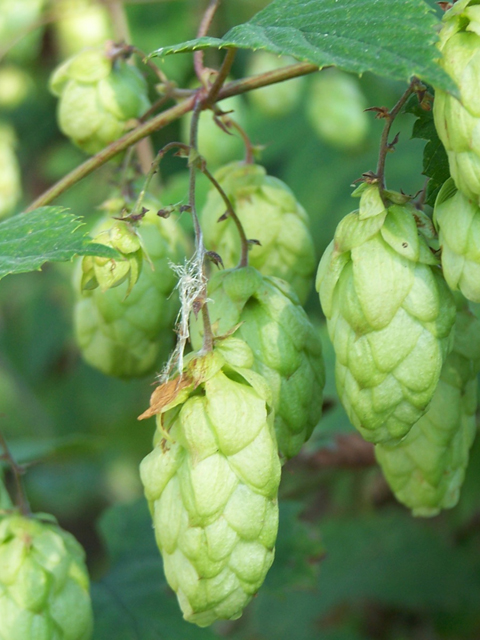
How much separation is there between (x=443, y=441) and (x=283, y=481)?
1367 mm

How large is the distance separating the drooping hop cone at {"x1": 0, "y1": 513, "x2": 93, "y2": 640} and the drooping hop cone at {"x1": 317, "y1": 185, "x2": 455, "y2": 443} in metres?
0.61

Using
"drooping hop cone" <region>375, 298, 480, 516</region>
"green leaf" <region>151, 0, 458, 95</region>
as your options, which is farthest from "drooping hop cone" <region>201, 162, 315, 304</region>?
"green leaf" <region>151, 0, 458, 95</region>

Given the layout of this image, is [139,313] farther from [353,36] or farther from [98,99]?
[353,36]

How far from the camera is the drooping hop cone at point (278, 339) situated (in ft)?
4.13

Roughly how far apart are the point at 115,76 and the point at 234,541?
3.57 feet

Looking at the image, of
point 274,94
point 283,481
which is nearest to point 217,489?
point 283,481

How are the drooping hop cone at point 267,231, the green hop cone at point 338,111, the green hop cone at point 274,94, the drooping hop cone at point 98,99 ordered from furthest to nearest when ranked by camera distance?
the green hop cone at point 274,94, the green hop cone at point 338,111, the drooping hop cone at point 98,99, the drooping hop cone at point 267,231

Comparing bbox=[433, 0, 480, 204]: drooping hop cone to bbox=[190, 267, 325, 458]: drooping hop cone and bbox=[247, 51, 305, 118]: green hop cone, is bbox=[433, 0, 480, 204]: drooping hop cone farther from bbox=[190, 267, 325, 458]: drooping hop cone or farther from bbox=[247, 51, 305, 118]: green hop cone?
bbox=[247, 51, 305, 118]: green hop cone

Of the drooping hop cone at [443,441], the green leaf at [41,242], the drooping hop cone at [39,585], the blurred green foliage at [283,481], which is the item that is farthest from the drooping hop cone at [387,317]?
the blurred green foliage at [283,481]

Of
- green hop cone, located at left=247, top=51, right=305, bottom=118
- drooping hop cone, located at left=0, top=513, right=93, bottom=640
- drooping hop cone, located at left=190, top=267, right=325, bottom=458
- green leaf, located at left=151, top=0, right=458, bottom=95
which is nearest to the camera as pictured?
green leaf, located at left=151, top=0, right=458, bottom=95

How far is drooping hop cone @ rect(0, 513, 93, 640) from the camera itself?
1361mm

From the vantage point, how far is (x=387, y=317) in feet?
3.71

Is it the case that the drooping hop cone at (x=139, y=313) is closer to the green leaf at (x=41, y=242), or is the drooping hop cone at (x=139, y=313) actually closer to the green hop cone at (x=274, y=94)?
the green leaf at (x=41, y=242)

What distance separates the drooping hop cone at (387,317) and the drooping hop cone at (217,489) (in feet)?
0.46
